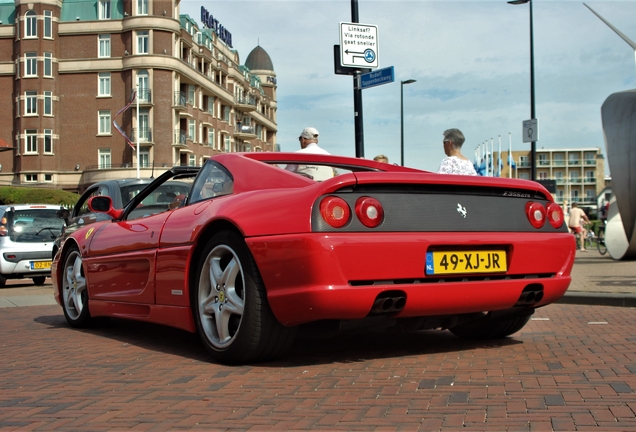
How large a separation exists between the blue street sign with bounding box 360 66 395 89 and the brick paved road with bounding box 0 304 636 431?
7083mm

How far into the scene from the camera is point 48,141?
65.1 meters

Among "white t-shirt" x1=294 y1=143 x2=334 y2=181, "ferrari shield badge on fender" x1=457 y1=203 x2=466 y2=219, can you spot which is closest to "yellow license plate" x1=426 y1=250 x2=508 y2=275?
"ferrari shield badge on fender" x1=457 y1=203 x2=466 y2=219

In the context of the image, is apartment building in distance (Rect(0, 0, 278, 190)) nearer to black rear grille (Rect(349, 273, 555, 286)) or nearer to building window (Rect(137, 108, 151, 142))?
building window (Rect(137, 108, 151, 142))

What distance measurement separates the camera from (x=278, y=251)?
14.3ft

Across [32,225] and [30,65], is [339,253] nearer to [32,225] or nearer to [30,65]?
[32,225]

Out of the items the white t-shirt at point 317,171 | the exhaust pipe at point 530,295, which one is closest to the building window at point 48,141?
the white t-shirt at point 317,171

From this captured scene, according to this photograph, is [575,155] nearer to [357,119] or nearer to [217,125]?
[217,125]

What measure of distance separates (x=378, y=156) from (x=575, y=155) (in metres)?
157

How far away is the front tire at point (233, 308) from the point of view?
4531 millimetres

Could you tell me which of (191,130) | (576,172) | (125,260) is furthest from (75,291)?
(576,172)

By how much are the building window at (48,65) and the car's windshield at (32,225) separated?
5204 cm

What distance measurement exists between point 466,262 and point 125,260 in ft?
8.81

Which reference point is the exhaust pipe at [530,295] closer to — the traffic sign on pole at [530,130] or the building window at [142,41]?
the traffic sign on pole at [530,130]

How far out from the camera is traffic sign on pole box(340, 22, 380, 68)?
1349cm
